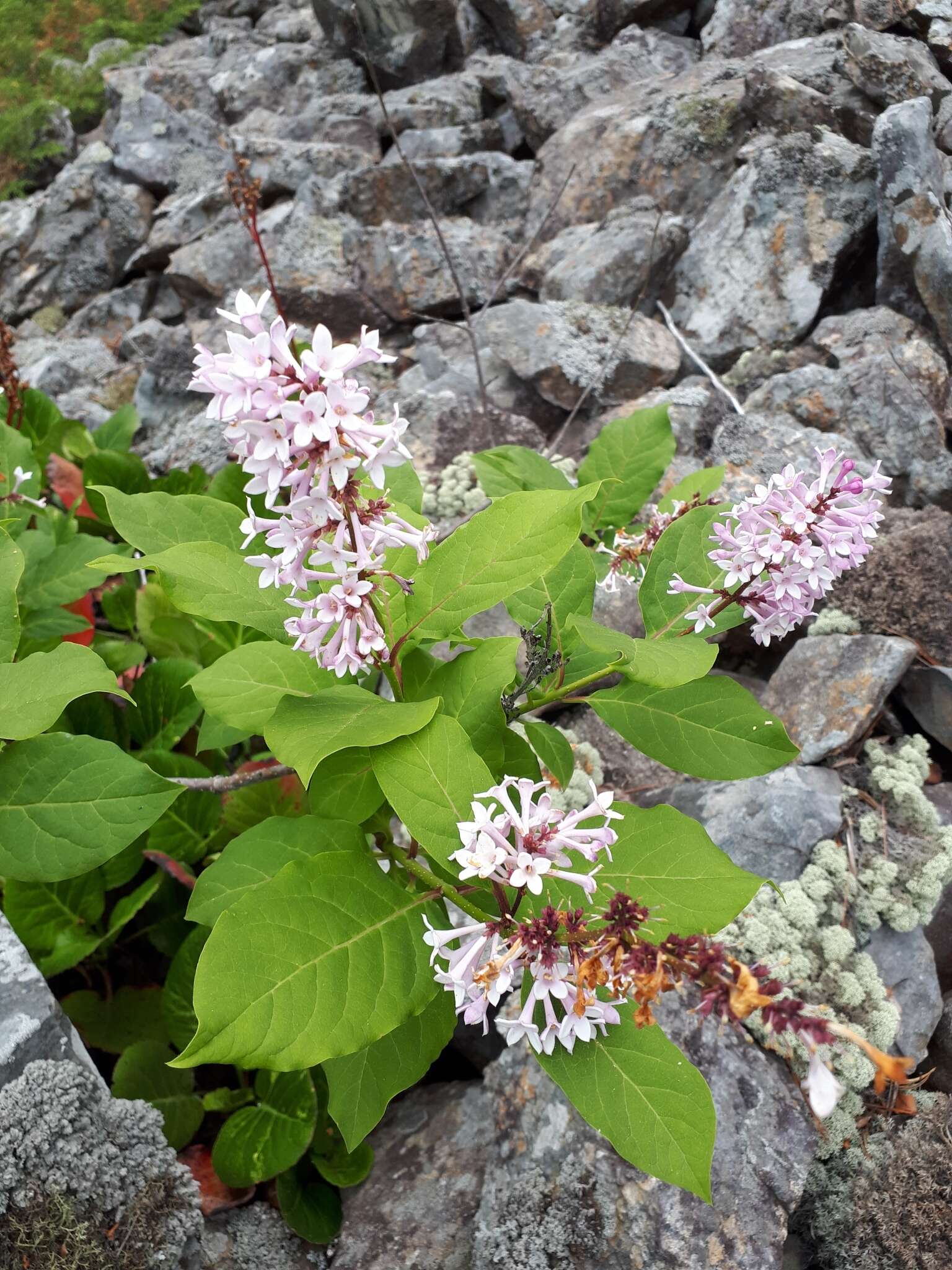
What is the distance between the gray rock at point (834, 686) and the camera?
8.39ft

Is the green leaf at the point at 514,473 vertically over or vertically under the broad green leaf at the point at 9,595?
under

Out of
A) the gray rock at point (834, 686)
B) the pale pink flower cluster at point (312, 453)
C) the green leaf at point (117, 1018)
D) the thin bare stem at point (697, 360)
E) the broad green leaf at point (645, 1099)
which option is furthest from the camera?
the thin bare stem at point (697, 360)

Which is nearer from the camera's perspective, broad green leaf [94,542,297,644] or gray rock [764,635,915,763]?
broad green leaf [94,542,297,644]

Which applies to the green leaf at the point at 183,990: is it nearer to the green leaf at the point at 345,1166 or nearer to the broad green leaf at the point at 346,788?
the green leaf at the point at 345,1166

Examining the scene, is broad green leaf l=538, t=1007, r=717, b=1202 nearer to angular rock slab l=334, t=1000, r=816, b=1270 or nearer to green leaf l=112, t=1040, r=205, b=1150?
angular rock slab l=334, t=1000, r=816, b=1270

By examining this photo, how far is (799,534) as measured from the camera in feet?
4.35

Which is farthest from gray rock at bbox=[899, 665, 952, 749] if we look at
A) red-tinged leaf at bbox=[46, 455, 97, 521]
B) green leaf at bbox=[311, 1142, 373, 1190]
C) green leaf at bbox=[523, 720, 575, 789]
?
red-tinged leaf at bbox=[46, 455, 97, 521]

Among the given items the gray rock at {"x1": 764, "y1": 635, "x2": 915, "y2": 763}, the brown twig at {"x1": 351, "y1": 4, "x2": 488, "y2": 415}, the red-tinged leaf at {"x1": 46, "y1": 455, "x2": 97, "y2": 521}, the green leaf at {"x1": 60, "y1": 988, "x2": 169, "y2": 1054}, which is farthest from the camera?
the red-tinged leaf at {"x1": 46, "y1": 455, "x2": 97, "y2": 521}

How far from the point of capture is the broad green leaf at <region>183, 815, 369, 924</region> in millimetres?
1479

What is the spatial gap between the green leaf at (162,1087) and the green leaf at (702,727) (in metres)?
1.45

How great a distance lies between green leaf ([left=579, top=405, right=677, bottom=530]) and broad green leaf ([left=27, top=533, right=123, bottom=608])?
1.43m

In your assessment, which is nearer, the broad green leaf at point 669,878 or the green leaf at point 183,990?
the broad green leaf at point 669,878

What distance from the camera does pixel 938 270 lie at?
3.66m

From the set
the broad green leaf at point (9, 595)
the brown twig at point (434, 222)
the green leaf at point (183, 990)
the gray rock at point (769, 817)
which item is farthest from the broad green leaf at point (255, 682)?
the brown twig at point (434, 222)
